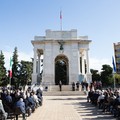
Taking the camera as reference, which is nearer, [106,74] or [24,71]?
[24,71]

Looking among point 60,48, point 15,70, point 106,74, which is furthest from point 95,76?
point 60,48

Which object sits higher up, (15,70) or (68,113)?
(15,70)

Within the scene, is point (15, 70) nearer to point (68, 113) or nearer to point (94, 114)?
point (68, 113)

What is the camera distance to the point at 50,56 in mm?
49031

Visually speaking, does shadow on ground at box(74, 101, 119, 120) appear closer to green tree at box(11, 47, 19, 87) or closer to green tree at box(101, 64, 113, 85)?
green tree at box(11, 47, 19, 87)

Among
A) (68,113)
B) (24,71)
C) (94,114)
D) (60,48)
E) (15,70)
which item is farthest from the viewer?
(24,71)

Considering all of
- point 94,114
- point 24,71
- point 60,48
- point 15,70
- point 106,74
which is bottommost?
point 94,114

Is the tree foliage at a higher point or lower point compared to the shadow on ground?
higher

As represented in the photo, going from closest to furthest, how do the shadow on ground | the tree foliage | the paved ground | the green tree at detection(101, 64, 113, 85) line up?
the shadow on ground
the paved ground
the green tree at detection(101, 64, 113, 85)
the tree foliage

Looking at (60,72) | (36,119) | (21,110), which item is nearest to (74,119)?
(36,119)

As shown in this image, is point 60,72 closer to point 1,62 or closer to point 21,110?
point 1,62

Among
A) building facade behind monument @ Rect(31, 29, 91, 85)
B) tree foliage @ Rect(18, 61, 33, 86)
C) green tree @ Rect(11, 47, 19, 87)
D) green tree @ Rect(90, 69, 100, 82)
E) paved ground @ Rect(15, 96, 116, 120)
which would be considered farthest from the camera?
green tree @ Rect(90, 69, 100, 82)

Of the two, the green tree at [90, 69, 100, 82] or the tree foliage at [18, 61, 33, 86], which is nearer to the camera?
the tree foliage at [18, 61, 33, 86]

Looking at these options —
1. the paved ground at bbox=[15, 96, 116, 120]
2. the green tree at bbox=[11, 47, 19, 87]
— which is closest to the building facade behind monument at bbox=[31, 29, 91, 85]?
the green tree at bbox=[11, 47, 19, 87]
